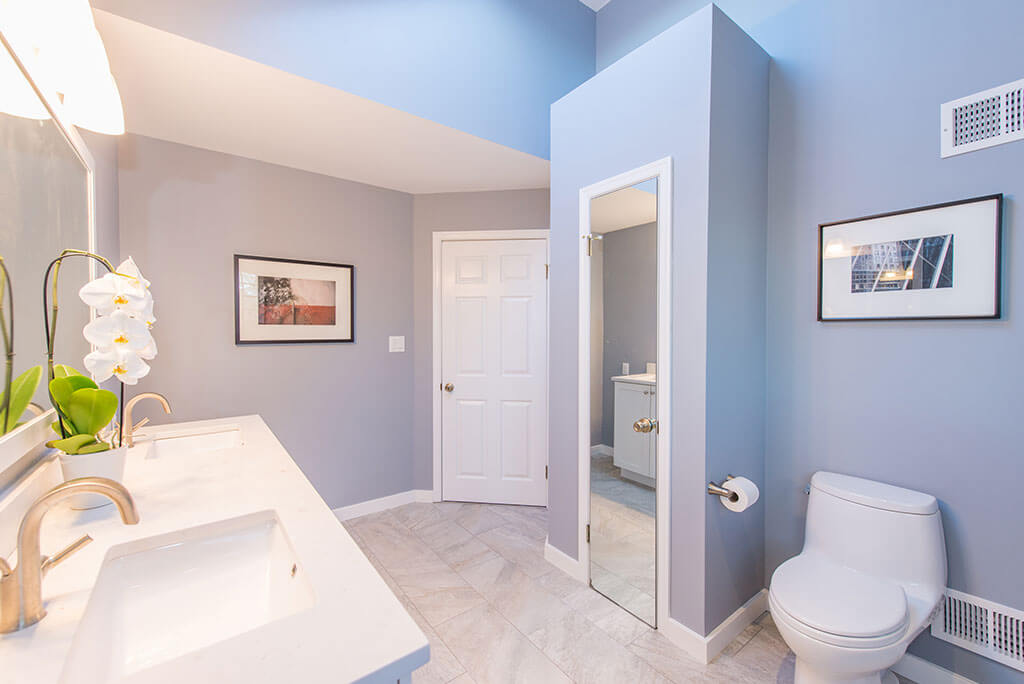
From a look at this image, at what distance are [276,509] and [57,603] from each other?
37cm

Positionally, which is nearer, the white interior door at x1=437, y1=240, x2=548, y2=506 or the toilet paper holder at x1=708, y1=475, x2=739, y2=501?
the toilet paper holder at x1=708, y1=475, x2=739, y2=501

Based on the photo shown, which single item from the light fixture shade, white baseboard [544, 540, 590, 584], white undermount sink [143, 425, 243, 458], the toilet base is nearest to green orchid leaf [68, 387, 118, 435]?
the light fixture shade

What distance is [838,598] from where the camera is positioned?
1350mm

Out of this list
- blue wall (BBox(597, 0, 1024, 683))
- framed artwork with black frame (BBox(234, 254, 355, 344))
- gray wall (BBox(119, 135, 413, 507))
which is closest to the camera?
blue wall (BBox(597, 0, 1024, 683))

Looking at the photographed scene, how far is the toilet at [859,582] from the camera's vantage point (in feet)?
4.04

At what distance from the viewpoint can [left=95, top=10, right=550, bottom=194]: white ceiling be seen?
158 centimetres

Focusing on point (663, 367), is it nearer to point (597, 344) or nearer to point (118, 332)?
point (597, 344)

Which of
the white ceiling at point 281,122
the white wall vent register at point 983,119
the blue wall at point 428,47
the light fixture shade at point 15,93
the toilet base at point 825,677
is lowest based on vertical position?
the toilet base at point 825,677

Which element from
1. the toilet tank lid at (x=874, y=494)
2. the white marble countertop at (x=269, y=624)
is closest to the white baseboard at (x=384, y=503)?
the white marble countertop at (x=269, y=624)

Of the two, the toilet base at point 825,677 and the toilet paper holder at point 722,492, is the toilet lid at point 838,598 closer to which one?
the toilet base at point 825,677

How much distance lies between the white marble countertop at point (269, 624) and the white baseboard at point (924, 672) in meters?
1.93

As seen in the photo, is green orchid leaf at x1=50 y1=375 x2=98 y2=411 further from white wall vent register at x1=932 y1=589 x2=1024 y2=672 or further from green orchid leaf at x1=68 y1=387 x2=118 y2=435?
white wall vent register at x1=932 y1=589 x2=1024 y2=672

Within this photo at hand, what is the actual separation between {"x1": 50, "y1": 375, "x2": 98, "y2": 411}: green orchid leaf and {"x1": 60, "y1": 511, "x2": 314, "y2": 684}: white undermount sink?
367mm

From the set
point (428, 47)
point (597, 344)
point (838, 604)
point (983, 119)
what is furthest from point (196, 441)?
point (983, 119)
